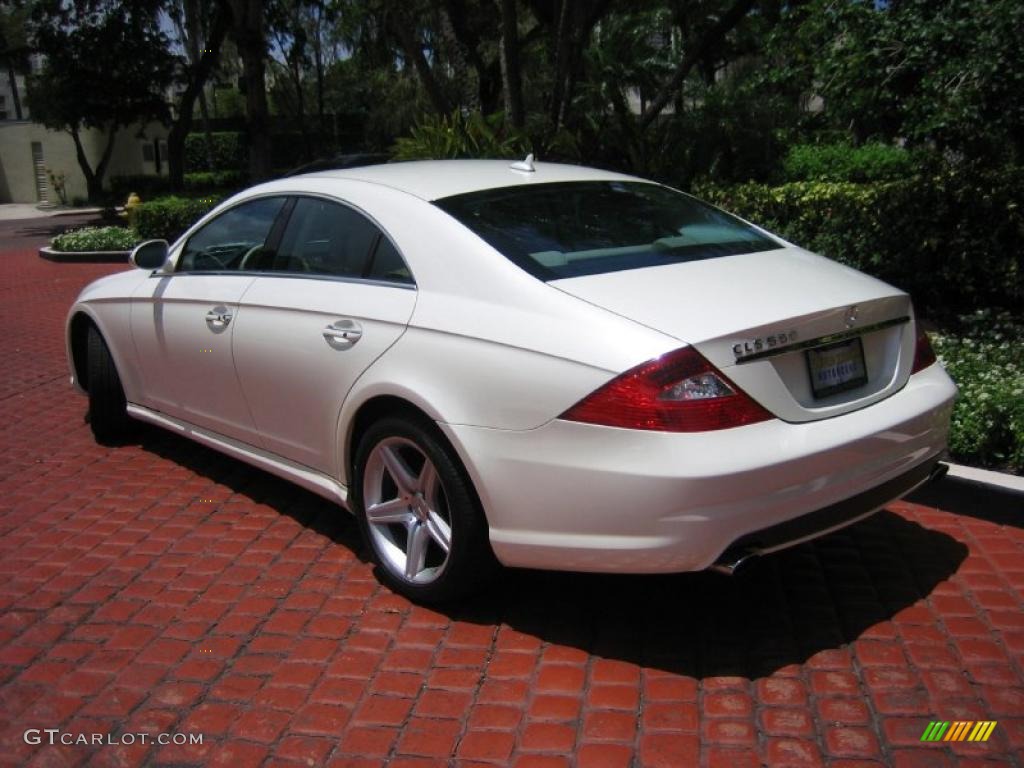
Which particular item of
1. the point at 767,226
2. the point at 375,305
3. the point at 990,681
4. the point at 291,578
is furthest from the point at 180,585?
the point at 767,226

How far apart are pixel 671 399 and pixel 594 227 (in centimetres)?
116

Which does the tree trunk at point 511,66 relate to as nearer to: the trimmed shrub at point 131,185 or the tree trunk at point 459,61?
the tree trunk at point 459,61

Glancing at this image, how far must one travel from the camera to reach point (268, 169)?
21.9m

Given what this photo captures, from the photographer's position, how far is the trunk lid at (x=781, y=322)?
10.3 ft

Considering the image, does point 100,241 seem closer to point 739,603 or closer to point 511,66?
point 511,66

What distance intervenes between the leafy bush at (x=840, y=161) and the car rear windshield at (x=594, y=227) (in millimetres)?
15391

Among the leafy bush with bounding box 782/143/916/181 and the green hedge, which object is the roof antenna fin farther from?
the leafy bush with bounding box 782/143/916/181

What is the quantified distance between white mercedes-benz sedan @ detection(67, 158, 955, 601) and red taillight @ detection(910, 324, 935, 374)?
23 mm

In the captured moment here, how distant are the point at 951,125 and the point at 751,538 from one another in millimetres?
3803

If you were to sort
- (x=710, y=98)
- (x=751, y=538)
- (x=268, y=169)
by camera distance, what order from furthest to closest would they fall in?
(x=268, y=169) < (x=710, y=98) < (x=751, y=538)

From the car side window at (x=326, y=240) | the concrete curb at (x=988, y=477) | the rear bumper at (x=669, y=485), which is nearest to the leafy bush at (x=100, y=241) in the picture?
the car side window at (x=326, y=240)

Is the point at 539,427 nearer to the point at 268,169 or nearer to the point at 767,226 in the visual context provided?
the point at 767,226

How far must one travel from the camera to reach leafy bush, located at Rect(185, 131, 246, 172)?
43.0 metres

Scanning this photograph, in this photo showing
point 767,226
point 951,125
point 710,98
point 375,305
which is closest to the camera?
point 375,305
